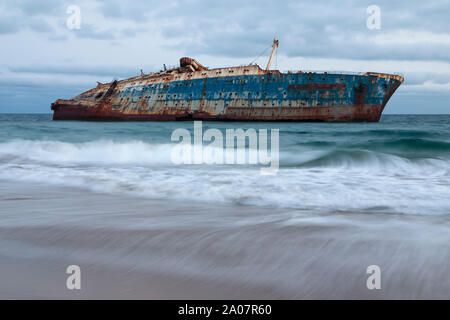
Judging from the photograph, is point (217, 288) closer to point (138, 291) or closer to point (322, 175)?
point (138, 291)

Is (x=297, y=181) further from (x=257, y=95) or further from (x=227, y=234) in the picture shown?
(x=257, y=95)

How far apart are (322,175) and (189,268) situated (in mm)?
4899

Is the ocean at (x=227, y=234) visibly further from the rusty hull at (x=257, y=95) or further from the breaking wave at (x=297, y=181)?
the rusty hull at (x=257, y=95)

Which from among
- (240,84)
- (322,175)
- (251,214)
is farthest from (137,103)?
(251,214)

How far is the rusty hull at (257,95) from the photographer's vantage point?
33469 mm

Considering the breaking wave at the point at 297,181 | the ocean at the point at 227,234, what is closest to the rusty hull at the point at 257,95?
the breaking wave at the point at 297,181

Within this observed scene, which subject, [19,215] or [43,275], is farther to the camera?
[19,215]

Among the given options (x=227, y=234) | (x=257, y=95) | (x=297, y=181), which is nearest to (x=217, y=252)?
(x=227, y=234)

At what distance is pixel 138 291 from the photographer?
2129mm

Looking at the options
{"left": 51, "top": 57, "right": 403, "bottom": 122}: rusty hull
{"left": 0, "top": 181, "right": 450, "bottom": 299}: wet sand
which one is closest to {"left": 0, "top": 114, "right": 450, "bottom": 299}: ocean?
{"left": 0, "top": 181, "right": 450, "bottom": 299}: wet sand

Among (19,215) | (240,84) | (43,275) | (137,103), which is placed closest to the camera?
(43,275)

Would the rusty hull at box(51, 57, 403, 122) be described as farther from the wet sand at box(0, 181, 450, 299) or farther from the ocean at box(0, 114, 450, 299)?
the wet sand at box(0, 181, 450, 299)

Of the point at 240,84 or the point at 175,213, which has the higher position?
the point at 240,84

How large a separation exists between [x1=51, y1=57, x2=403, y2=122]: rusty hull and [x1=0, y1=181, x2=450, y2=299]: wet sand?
101 ft
